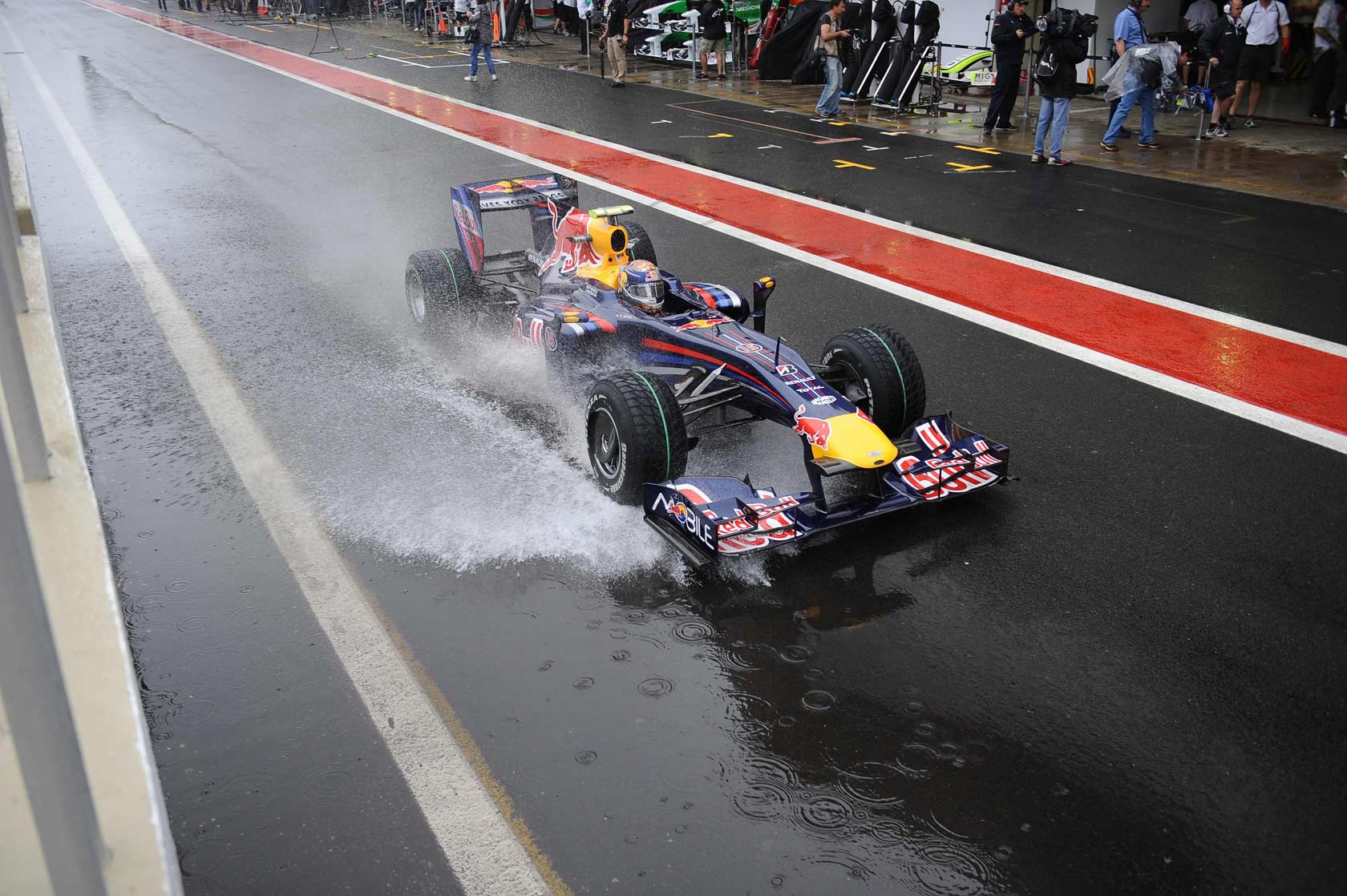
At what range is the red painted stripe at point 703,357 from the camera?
5.65m

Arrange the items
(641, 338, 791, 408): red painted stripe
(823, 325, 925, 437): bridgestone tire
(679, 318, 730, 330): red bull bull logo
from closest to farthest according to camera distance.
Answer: (641, 338, 791, 408): red painted stripe, (823, 325, 925, 437): bridgestone tire, (679, 318, 730, 330): red bull bull logo

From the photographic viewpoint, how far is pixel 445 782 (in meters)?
3.93

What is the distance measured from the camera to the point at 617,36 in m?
22.4

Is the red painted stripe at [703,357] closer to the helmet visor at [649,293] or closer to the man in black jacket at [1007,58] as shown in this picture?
the helmet visor at [649,293]

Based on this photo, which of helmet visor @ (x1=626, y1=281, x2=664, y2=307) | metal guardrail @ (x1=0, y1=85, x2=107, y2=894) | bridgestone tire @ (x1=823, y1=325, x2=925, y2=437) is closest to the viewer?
metal guardrail @ (x1=0, y1=85, x2=107, y2=894)

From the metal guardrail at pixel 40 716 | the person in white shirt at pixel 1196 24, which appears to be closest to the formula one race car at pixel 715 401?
the metal guardrail at pixel 40 716

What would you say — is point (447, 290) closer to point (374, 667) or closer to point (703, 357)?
point (703, 357)

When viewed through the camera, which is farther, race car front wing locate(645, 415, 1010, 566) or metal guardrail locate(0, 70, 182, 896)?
race car front wing locate(645, 415, 1010, 566)

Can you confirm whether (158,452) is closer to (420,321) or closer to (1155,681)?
(420,321)

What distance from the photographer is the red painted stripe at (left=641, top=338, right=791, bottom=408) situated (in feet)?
18.5

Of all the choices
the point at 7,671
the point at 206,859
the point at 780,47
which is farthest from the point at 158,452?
the point at 780,47

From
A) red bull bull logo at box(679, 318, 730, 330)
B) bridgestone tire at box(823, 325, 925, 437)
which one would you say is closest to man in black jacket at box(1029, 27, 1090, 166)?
bridgestone tire at box(823, 325, 925, 437)

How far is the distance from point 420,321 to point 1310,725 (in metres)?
6.54

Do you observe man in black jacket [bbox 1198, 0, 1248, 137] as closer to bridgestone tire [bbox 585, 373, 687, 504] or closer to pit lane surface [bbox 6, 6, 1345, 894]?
pit lane surface [bbox 6, 6, 1345, 894]
